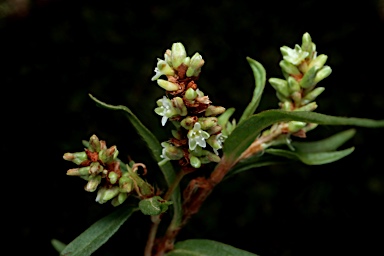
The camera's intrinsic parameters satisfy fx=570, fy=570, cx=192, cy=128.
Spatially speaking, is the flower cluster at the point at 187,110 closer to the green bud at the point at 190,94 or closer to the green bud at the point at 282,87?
the green bud at the point at 190,94

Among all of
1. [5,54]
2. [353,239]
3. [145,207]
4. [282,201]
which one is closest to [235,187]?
[282,201]

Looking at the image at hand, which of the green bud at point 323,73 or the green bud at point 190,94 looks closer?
the green bud at point 190,94

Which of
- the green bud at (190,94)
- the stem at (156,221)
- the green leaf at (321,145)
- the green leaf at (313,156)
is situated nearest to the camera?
the green bud at (190,94)

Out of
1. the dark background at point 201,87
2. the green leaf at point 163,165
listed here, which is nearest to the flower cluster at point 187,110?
the green leaf at point 163,165

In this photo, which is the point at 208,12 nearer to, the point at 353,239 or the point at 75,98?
the point at 75,98

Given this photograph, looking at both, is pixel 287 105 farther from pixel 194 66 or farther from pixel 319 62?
pixel 194 66

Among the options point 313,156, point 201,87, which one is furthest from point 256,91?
point 201,87
